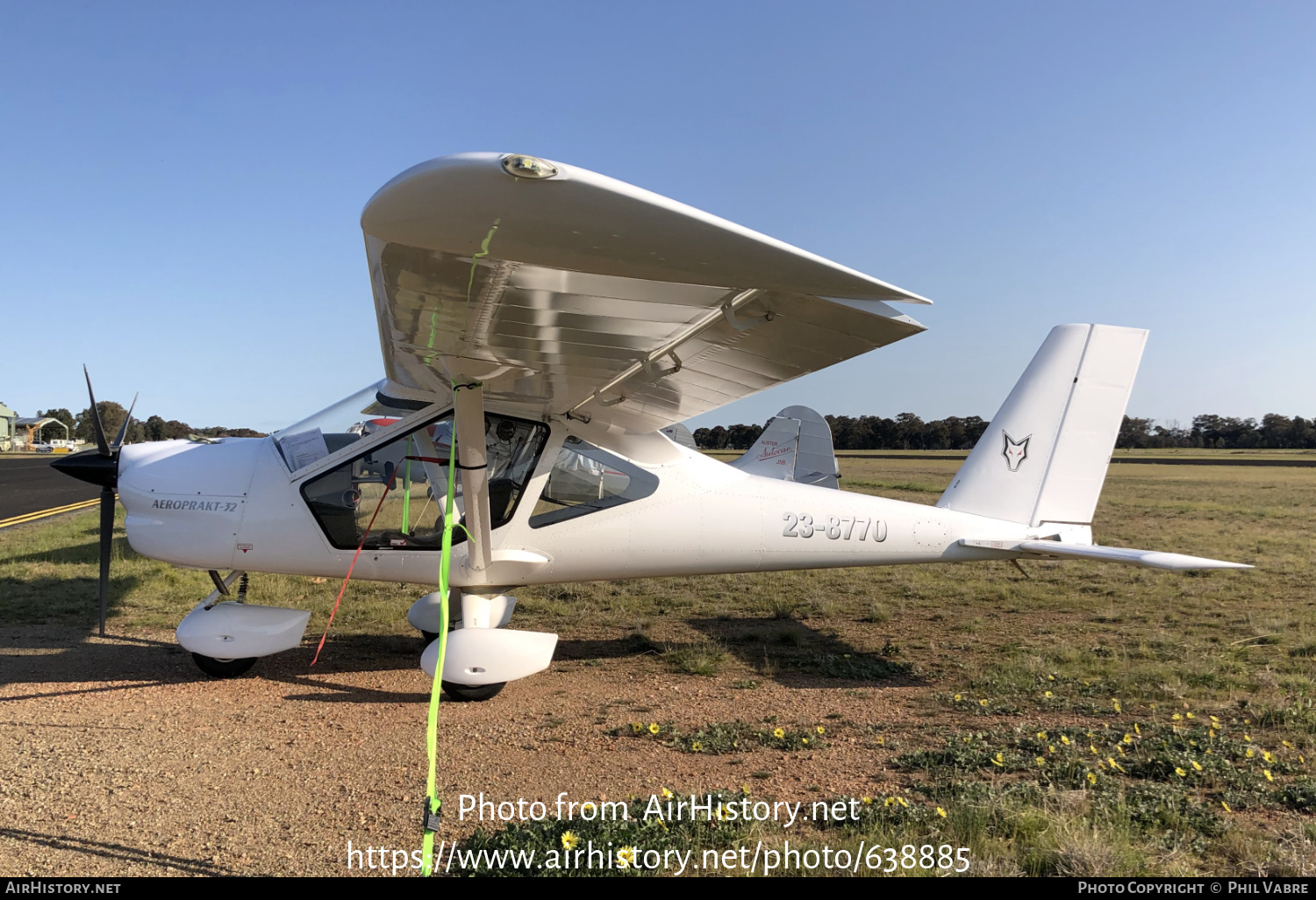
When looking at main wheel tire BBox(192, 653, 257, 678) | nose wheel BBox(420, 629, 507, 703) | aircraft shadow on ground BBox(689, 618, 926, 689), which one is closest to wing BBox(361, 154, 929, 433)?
nose wheel BBox(420, 629, 507, 703)

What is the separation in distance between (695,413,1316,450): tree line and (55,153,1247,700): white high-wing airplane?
79244mm

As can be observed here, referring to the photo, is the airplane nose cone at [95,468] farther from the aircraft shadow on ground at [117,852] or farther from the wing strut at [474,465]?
the aircraft shadow on ground at [117,852]

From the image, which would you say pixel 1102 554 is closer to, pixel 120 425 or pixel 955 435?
pixel 120 425

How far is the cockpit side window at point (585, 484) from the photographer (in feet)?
18.6

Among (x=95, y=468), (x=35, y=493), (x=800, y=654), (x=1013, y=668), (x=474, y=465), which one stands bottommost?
(x=35, y=493)

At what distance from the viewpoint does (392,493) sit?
5410mm

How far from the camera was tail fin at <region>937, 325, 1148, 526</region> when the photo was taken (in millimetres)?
6090

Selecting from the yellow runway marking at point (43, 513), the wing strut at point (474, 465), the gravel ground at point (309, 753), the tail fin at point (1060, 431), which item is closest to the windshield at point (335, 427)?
the wing strut at point (474, 465)

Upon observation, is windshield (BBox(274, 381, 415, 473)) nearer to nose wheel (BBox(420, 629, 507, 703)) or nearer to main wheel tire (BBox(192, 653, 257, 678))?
main wheel tire (BBox(192, 653, 257, 678))

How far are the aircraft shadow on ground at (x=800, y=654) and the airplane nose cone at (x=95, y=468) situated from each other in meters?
4.90

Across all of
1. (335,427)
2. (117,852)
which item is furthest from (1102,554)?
(117,852)

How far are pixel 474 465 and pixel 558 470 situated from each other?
0.89 meters
